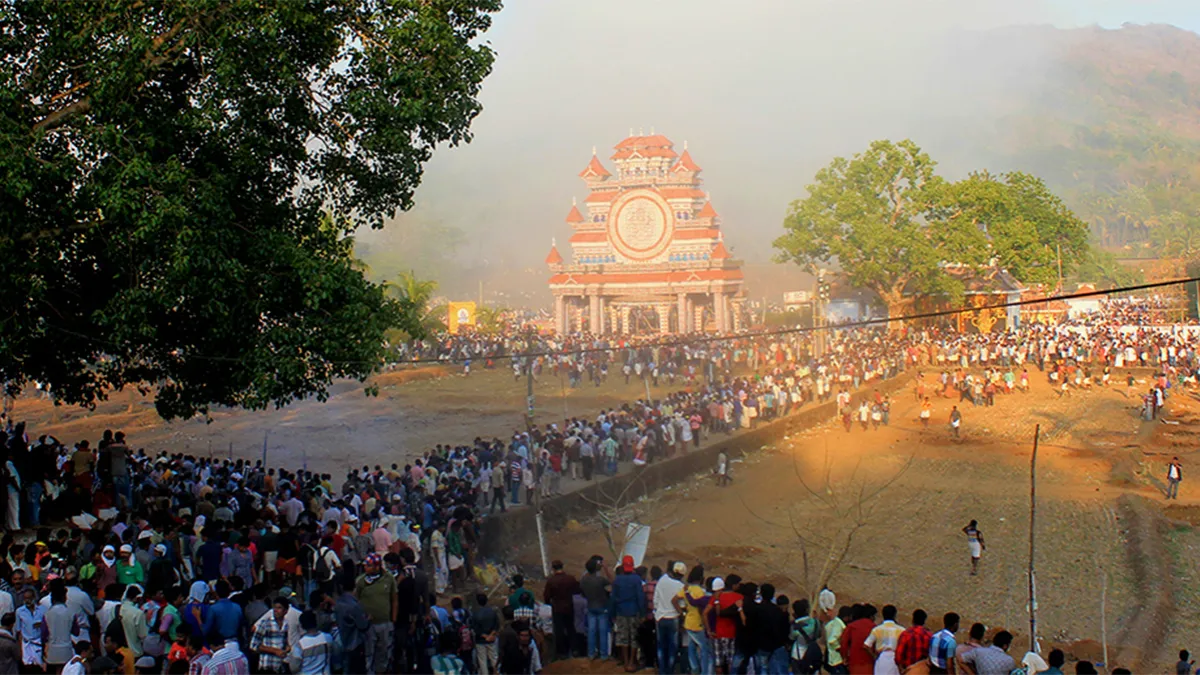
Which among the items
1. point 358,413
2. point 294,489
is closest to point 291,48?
point 294,489

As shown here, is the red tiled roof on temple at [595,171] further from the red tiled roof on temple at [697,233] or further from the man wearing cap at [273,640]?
the man wearing cap at [273,640]

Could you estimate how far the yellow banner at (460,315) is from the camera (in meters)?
57.1

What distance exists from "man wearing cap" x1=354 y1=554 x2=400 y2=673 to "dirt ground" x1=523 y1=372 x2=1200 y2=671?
6.31 metres

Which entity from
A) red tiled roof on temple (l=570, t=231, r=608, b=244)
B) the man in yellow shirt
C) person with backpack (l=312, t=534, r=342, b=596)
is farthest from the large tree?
red tiled roof on temple (l=570, t=231, r=608, b=244)

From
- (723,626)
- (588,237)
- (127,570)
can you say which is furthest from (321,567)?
(588,237)

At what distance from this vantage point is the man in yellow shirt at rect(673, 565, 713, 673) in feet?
31.3

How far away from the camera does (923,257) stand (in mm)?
45594

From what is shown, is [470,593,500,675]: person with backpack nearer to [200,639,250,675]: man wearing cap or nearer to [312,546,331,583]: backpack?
[200,639,250,675]: man wearing cap

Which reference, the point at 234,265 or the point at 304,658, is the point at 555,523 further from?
the point at 304,658

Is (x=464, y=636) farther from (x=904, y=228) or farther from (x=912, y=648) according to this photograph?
(x=904, y=228)

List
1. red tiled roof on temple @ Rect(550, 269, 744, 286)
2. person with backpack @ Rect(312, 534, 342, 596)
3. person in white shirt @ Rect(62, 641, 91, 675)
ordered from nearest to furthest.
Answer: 1. person in white shirt @ Rect(62, 641, 91, 675)
2. person with backpack @ Rect(312, 534, 342, 596)
3. red tiled roof on temple @ Rect(550, 269, 744, 286)

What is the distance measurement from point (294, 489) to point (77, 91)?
20.8 feet

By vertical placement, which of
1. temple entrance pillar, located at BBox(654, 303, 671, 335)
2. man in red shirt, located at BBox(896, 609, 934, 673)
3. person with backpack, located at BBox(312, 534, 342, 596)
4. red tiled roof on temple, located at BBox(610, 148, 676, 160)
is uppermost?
red tiled roof on temple, located at BBox(610, 148, 676, 160)

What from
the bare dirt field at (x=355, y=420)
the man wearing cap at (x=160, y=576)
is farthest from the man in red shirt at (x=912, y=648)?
the bare dirt field at (x=355, y=420)
